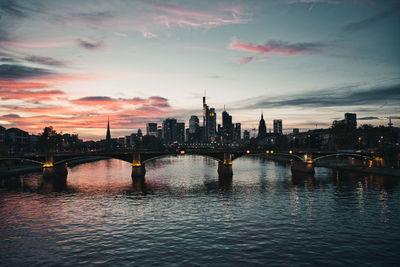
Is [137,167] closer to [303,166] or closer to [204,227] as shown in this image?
[303,166]

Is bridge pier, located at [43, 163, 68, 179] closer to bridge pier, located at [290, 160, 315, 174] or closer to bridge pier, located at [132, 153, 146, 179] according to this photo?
bridge pier, located at [132, 153, 146, 179]

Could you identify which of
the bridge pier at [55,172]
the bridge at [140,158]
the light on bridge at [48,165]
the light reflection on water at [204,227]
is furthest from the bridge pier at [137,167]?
the light reflection on water at [204,227]

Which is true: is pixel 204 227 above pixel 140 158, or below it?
below

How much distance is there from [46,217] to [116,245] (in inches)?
802

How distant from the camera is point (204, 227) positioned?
40.7 meters

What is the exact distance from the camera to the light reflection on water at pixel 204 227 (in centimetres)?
3061

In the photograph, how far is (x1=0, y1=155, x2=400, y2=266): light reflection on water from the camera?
100 ft

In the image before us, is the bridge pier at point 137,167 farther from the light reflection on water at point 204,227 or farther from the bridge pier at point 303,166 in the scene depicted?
A: the bridge pier at point 303,166

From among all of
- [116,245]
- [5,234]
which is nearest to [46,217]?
[5,234]

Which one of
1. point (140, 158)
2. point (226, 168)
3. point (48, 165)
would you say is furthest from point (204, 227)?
point (48, 165)

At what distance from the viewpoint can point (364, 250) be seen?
1256 inches

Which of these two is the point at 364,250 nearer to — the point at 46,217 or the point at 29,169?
the point at 46,217

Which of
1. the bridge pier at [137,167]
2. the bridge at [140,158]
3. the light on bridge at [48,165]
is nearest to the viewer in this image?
the light on bridge at [48,165]

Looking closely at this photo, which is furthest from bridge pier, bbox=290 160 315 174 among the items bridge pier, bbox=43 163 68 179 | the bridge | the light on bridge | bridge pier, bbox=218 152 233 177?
the light on bridge
